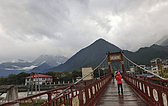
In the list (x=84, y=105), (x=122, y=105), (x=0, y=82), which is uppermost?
(x=84, y=105)

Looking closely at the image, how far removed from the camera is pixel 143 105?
4.09 m

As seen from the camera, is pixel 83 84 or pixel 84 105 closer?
pixel 84 105

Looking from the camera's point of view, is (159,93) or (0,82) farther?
(0,82)

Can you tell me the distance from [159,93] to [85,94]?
2.05m

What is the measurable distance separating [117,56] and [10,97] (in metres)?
16.7

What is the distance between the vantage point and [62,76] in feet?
173

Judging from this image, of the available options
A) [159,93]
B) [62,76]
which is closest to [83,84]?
[159,93]

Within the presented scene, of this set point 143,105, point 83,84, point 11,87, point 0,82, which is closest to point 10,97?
point 11,87

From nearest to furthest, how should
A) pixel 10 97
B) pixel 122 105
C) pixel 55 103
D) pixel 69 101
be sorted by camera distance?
pixel 55 103, pixel 69 101, pixel 122 105, pixel 10 97

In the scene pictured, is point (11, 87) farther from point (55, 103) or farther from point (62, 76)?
point (62, 76)

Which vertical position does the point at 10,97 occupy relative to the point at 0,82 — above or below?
above

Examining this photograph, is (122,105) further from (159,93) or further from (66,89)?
(66,89)

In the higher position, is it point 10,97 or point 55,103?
point 55,103

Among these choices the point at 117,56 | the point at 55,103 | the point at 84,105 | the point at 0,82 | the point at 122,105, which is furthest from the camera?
the point at 0,82
